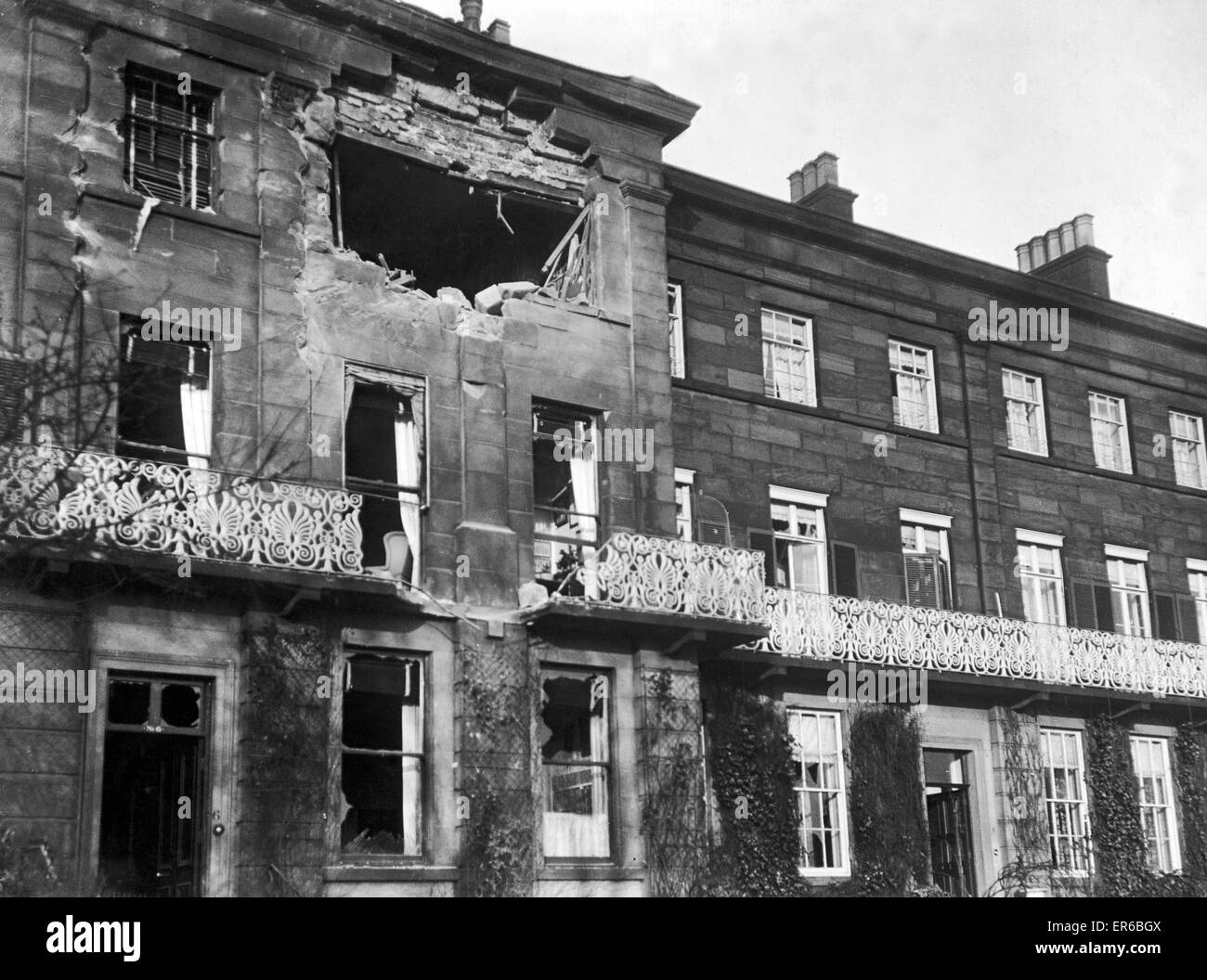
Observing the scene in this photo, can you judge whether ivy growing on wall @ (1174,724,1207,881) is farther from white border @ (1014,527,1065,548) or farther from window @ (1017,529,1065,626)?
white border @ (1014,527,1065,548)

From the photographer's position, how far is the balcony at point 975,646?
2317cm

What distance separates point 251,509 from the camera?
18094 millimetres

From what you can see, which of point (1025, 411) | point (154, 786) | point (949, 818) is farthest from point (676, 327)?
point (154, 786)

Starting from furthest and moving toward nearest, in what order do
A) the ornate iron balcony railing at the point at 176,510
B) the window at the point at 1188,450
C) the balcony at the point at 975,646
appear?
the window at the point at 1188,450 < the balcony at the point at 975,646 < the ornate iron balcony railing at the point at 176,510

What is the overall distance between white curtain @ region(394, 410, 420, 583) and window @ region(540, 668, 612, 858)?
237cm

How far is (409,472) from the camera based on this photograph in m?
20.5

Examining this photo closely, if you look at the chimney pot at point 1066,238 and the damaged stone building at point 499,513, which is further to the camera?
the chimney pot at point 1066,238

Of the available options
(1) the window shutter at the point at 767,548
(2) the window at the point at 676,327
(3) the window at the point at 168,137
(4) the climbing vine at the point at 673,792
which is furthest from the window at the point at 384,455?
(1) the window shutter at the point at 767,548

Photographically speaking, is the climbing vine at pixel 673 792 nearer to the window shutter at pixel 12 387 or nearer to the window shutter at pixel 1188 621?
the window shutter at pixel 12 387

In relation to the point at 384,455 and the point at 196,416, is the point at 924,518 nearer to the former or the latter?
the point at 384,455

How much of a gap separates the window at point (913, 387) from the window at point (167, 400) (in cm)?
1231

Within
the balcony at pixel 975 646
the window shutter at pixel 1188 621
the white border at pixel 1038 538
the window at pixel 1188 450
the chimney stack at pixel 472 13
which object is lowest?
the balcony at pixel 975 646

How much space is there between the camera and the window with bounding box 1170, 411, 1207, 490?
1202 inches
